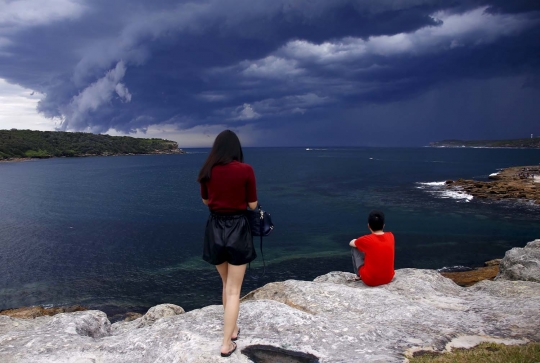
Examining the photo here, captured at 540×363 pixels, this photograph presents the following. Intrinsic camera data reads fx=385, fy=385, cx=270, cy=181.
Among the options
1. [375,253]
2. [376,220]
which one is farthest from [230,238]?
[375,253]

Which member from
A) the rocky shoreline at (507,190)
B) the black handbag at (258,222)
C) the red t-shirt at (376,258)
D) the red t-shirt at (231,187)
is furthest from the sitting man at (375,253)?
the rocky shoreline at (507,190)

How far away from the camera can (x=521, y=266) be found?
13.5 metres

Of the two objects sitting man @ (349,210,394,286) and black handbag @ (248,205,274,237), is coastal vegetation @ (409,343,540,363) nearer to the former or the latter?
black handbag @ (248,205,274,237)

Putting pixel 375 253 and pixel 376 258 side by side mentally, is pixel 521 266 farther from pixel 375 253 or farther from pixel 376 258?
pixel 375 253

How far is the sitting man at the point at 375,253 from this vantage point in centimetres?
934

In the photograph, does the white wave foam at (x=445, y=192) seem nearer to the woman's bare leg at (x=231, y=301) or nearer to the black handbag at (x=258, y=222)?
the black handbag at (x=258, y=222)

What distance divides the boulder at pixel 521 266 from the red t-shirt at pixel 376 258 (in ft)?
20.1

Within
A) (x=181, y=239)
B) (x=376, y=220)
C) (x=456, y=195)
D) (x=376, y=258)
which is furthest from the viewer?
(x=456, y=195)

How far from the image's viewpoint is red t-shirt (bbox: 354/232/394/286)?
9375mm

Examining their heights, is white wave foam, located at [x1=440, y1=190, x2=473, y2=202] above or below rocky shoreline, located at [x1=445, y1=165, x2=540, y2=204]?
below

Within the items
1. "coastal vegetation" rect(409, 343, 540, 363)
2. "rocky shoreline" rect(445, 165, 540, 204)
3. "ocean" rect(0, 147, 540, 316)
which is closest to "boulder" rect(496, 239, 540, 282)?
"coastal vegetation" rect(409, 343, 540, 363)

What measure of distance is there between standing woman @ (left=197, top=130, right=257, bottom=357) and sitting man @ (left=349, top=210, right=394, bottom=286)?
14.3ft

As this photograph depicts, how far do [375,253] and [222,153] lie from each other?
543 cm

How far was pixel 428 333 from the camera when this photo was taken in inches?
277
